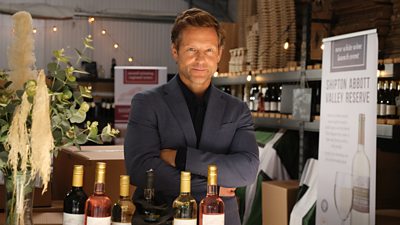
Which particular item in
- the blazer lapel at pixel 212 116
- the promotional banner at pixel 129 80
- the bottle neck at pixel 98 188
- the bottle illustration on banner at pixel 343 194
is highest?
the promotional banner at pixel 129 80

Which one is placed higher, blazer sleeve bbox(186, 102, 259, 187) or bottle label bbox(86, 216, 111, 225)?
blazer sleeve bbox(186, 102, 259, 187)

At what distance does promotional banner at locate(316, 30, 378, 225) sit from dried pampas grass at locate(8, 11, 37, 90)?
2.68 metres

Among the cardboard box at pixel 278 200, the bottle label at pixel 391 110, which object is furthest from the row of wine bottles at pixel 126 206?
the cardboard box at pixel 278 200

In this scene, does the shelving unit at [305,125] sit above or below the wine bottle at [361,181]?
above

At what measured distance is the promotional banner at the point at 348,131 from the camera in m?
4.02

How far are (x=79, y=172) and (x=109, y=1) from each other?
1120cm

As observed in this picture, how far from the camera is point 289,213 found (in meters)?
5.16

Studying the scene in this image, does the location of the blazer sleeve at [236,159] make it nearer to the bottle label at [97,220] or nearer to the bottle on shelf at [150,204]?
the bottle on shelf at [150,204]

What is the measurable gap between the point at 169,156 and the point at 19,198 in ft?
2.40

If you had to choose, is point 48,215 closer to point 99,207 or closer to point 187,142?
point 187,142

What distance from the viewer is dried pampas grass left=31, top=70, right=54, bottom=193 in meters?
1.62

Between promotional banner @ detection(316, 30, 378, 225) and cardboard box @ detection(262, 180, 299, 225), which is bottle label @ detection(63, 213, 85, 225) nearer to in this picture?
promotional banner @ detection(316, 30, 378, 225)

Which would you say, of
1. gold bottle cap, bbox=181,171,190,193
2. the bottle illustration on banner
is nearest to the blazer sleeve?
gold bottle cap, bbox=181,171,190,193

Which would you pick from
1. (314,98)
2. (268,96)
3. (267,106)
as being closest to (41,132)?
(314,98)
